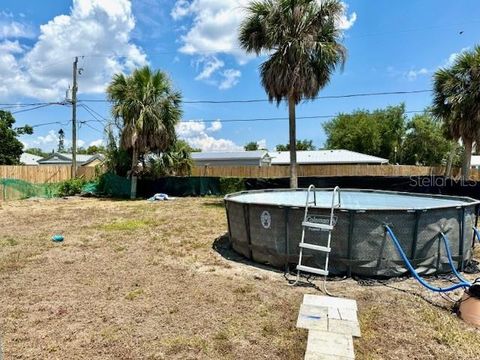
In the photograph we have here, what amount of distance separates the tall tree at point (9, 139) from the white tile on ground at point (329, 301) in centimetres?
3757

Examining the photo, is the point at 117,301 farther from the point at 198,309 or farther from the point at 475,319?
the point at 475,319

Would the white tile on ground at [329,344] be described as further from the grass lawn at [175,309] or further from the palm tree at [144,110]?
the palm tree at [144,110]

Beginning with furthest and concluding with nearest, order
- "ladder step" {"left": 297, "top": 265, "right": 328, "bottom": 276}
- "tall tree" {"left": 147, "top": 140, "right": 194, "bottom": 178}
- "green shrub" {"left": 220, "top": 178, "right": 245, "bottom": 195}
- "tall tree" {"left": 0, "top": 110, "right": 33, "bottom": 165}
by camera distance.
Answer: "tall tree" {"left": 0, "top": 110, "right": 33, "bottom": 165} → "tall tree" {"left": 147, "top": 140, "right": 194, "bottom": 178} → "green shrub" {"left": 220, "top": 178, "right": 245, "bottom": 195} → "ladder step" {"left": 297, "top": 265, "right": 328, "bottom": 276}

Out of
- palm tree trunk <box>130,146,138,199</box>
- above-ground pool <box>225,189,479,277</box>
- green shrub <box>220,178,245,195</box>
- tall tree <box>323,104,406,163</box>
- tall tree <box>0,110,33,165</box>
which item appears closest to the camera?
above-ground pool <box>225,189,479,277</box>

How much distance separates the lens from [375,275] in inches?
208

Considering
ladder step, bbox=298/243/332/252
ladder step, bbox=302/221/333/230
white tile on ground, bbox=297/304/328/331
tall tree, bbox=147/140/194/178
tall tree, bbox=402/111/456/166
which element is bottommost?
white tile on ground, bbox=297/304/328/331

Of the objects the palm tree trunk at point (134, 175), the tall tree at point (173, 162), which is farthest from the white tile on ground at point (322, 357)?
the tall tree at point (173, 162)

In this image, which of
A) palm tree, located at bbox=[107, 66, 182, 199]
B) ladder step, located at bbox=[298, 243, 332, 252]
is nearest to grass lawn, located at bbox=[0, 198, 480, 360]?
ladder step, located at bbox=[298, 243, 332, 252]

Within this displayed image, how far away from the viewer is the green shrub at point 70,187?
19.3 m

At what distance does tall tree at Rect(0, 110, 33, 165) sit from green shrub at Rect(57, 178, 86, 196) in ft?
64.1

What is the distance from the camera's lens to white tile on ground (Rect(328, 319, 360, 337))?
3.62 m

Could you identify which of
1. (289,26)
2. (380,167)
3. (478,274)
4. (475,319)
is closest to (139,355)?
(475,319)

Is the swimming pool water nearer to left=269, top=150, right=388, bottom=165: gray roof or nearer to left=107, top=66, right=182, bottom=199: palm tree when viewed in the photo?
left=107, top=66, right=182, bottom=199: palm tree

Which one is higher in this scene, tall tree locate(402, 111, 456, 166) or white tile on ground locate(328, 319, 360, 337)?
tall tree locate(402, 111, 456, 166)
